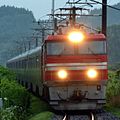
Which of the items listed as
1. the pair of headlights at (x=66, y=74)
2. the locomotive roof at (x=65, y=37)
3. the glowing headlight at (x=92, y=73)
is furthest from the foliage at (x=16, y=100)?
the glowing headlight at (x=92, y=73)

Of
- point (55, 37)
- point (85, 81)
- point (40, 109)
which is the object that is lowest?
point (40, 109)

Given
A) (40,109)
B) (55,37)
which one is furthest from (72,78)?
(40,109)

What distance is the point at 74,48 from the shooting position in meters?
21.1

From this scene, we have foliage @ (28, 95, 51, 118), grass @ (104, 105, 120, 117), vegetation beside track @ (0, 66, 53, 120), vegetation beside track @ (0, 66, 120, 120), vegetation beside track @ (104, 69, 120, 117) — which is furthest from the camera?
vegetation beside track @ (104, 69, 120, 117)

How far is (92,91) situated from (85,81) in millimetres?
481

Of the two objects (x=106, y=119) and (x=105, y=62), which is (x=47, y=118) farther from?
(x=105, y=62)

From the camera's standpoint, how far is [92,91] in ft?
67.9

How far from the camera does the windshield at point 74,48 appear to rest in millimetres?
20984

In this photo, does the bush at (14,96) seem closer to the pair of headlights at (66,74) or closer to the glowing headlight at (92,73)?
the pair of headlights at (66,74)

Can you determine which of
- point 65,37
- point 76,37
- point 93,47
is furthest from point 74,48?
point 93,47

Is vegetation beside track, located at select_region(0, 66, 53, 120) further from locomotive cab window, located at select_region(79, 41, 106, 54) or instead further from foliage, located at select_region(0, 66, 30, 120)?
locomotive cab window, located at select_region(79, 41, 106, 54)

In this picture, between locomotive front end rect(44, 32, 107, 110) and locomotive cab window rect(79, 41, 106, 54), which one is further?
locomotive cab window rect(79, 41, 106, 54)

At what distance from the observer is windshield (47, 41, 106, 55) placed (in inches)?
826

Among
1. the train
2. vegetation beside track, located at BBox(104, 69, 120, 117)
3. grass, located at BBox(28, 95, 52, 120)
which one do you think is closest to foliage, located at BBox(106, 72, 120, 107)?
vegetation beside track, located at BBox(104, 69, 120, 117)
